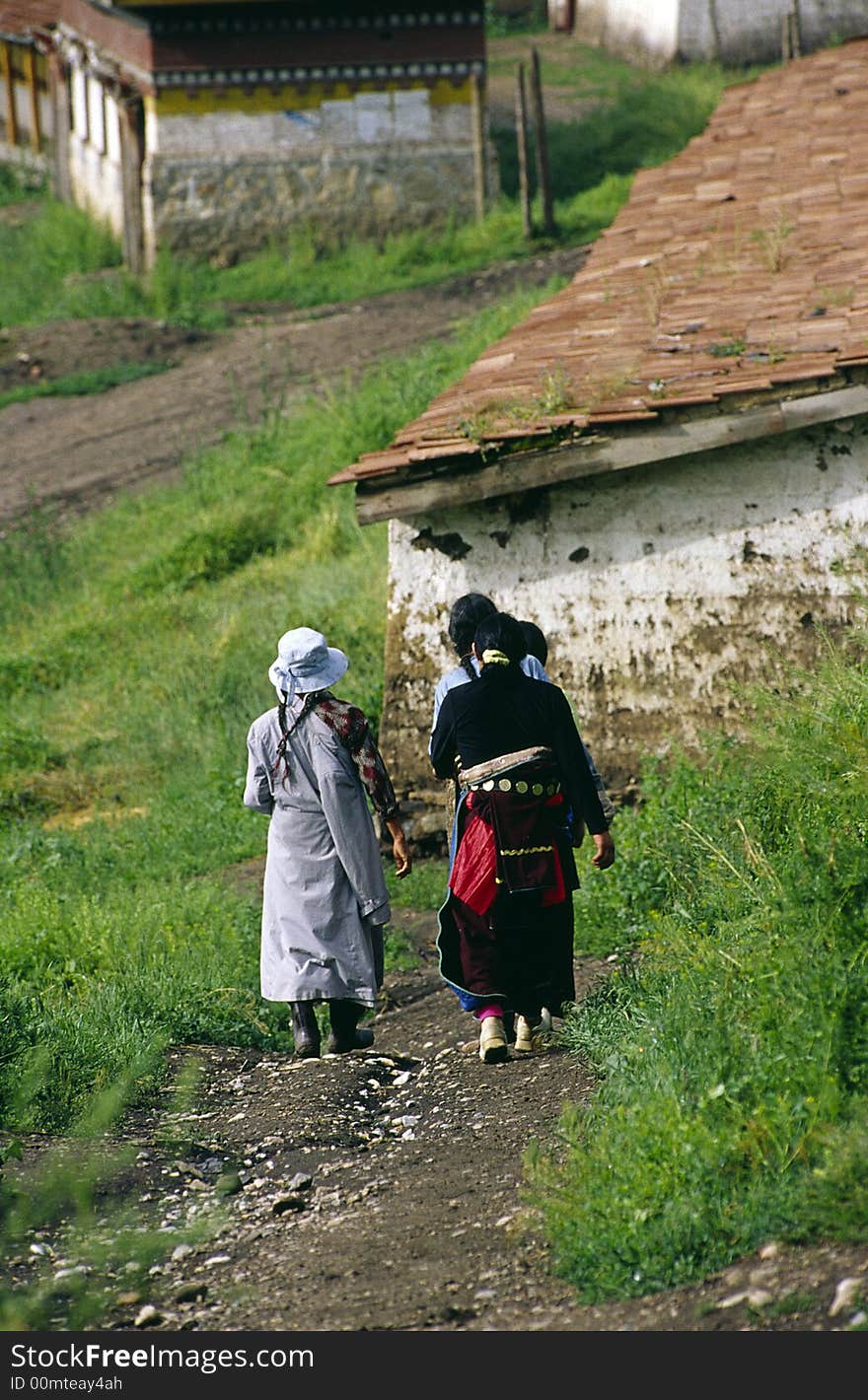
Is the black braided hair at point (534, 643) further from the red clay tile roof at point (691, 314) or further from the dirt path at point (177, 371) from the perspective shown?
the dirt path at point (177, 371)

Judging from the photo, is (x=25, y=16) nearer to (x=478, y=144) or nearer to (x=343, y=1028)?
(x=478, y=144)

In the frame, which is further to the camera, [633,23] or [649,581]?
[633,23]

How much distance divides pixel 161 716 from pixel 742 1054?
7.20 meters

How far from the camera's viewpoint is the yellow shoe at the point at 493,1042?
571cm

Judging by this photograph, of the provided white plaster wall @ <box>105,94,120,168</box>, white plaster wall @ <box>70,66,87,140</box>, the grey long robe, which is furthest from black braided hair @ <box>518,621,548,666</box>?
white plaster wall @ <box>70,66,87,140</box>

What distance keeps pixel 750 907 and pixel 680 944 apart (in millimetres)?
255

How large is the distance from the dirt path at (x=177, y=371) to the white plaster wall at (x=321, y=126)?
229 centimetres

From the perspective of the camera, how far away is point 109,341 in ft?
68.2

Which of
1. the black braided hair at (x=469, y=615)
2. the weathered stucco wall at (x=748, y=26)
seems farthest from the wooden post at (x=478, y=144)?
the black braided hair at (x=469, y=615)

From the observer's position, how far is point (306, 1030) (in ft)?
20.4

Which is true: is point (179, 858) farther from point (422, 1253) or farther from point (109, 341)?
point (109, 341)

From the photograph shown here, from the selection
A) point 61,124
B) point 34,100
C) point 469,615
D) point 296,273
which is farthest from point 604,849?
point 34,100

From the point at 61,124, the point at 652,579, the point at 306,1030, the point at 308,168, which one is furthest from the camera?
the point at 61,124
